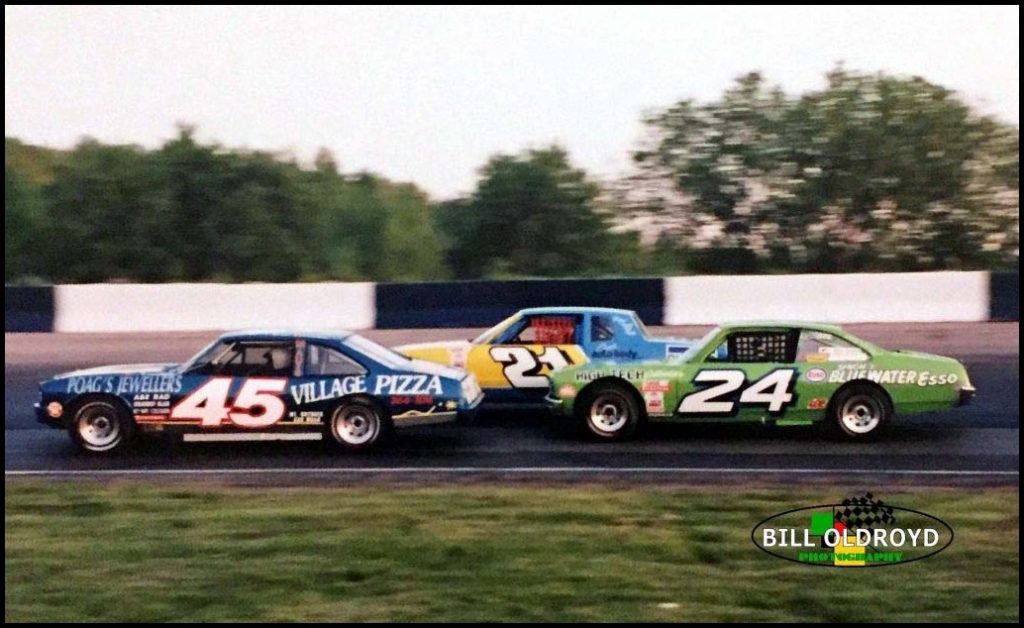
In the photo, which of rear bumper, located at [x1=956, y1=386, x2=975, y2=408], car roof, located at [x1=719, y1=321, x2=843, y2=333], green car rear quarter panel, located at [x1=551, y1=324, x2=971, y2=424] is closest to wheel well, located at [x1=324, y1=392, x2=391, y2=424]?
green car rear quarter panel, located at [x1=551, y1=324, x2=971, y2=424]

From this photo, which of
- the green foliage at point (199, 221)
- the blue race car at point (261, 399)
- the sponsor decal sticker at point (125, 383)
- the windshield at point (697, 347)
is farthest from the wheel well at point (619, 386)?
the green foliage at point (199, 221)

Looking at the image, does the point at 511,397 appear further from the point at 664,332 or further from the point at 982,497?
the point at 664,332

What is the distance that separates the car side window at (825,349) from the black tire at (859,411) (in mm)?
275

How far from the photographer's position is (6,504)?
8438 millimetres

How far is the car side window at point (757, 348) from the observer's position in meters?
10.8

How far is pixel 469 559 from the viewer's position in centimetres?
671

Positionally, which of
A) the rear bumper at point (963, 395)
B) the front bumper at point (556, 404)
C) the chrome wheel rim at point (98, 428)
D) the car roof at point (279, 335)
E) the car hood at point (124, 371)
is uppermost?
the car roof at point (279, 335)

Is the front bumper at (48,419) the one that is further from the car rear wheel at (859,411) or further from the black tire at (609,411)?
the car rear wheel at (859,411)

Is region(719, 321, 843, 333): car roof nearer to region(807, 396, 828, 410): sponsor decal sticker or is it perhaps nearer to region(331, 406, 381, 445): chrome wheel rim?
region(807, 396, 828, 410): sponsor decal sticker

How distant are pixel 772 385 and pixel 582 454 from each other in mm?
1846

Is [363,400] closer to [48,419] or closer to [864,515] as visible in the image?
[48,419]

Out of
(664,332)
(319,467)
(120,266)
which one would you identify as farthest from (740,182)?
(319,467)

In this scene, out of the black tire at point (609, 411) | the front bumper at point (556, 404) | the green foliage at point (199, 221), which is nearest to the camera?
the black tire at point (609, 411)

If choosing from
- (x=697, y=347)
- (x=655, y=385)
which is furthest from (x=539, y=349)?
(x=697, y=347)
